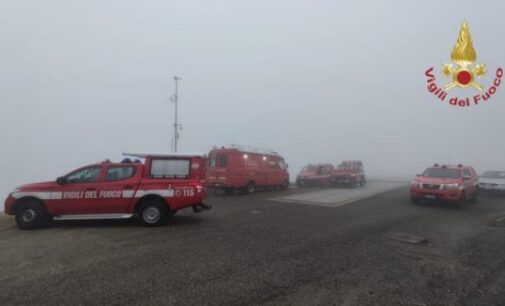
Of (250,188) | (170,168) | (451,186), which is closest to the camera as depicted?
(170,168)

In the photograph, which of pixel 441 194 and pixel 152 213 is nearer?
pixel 152 213

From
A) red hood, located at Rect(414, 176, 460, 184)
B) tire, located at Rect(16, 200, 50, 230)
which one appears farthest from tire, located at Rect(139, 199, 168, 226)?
red hood, located at Rect(414, 176, 460, 184)

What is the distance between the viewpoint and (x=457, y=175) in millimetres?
11516

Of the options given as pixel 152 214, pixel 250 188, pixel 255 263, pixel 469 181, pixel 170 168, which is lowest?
pixel 255 263

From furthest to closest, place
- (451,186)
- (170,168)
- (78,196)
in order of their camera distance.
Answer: (451,186) < (170,168) < (78,196)

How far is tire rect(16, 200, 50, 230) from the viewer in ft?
23.9

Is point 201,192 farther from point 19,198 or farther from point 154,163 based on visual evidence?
point 19,198

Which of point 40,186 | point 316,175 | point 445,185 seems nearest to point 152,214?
point 40,186

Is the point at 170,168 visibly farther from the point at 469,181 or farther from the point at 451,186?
the point at 469,181

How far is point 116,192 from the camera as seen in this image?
7543mm

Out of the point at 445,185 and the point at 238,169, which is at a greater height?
the point at 238,169

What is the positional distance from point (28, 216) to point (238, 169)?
31.3 feet

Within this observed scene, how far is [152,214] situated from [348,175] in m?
17.6

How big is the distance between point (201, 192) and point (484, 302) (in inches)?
253
